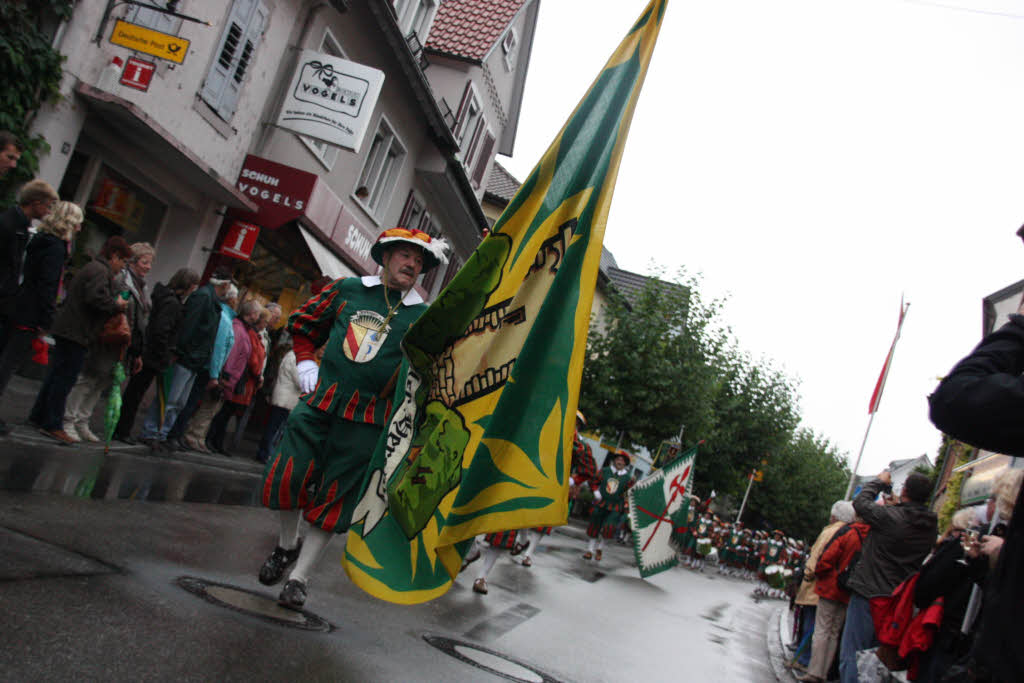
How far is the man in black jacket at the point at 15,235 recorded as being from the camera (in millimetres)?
6293

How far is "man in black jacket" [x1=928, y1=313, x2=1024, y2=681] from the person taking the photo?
80.4 inches

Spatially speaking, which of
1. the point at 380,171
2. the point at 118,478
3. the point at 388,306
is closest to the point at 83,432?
the point at 118,478

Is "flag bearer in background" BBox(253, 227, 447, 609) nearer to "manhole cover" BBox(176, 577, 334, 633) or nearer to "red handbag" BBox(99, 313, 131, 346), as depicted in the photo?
"manhole cover" BBox(176, 577, 334, 633)

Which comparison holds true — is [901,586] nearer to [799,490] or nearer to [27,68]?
[27,68]

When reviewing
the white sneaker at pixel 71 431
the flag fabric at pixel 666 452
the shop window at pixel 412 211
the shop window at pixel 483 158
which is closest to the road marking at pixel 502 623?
the white sneaker at pixel 71 431

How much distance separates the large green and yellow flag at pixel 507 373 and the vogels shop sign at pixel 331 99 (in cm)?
1071

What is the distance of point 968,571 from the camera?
4.85 metres

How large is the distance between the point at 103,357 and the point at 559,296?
5891 mm

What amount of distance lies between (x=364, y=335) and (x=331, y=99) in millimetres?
10307

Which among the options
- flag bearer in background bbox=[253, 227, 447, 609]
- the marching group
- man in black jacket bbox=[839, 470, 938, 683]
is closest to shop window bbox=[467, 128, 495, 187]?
the marching group

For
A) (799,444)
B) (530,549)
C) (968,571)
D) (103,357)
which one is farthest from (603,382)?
(799,444)

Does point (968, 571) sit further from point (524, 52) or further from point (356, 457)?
point (524, 52)

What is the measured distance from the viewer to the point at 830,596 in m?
8.16

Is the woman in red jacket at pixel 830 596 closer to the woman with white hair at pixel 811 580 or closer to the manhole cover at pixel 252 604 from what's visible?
the woman with white hair at pixel 811 580
